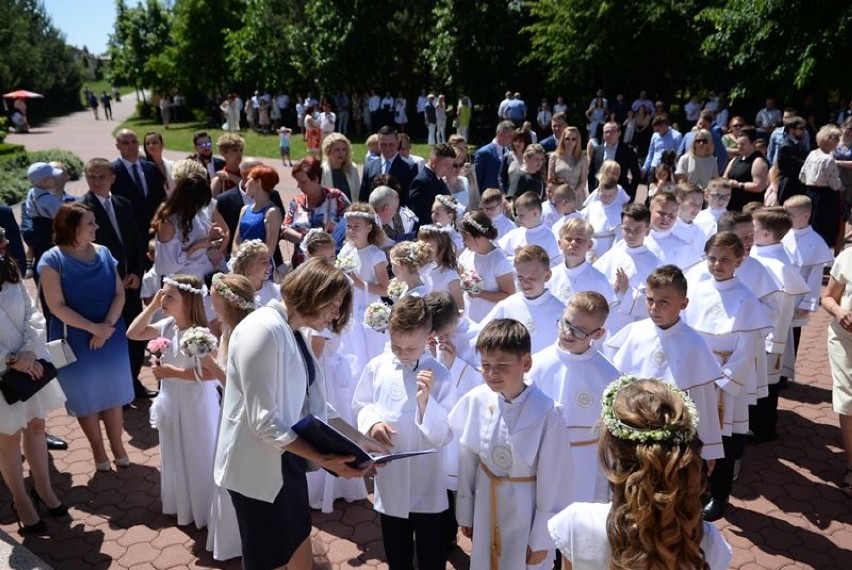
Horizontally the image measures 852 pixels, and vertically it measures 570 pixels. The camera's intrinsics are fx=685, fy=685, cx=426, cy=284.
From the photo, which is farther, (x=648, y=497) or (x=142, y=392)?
(x=142, y=392)

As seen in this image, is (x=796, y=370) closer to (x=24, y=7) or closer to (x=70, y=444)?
(x=70, y=444)

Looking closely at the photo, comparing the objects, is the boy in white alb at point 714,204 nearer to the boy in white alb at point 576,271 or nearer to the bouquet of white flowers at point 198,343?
the boy in white alb at point 576,271

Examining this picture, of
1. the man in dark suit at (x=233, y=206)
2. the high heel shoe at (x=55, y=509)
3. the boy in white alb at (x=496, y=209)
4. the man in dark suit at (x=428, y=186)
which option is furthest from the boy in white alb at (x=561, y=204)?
the high heel shoe at (x=55, y=509)

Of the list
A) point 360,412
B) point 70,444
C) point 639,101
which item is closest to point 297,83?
point 639,101

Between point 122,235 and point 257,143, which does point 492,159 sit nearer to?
point 122,235

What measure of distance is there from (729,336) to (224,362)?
11.8 feet

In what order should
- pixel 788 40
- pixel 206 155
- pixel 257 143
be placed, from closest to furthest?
pixel 206 155 < pixel 788 40 < pixel 257 143

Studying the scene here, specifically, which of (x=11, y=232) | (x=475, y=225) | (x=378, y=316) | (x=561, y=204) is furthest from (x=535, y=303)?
(x=11, y=232)

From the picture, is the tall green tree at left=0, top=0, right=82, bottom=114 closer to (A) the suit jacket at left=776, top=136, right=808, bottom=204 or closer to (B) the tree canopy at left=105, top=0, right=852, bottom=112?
(B) the tree canopy at left=105, top=0, right=852, bottom=112

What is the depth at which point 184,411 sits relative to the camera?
16.2ft

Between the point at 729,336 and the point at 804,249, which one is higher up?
the point at 804,249

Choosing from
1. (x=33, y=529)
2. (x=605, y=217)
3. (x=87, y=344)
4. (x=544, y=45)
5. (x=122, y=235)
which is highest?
(x=544, y=45)

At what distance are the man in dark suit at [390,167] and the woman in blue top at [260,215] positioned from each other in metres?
1.72

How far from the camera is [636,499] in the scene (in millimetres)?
2264
